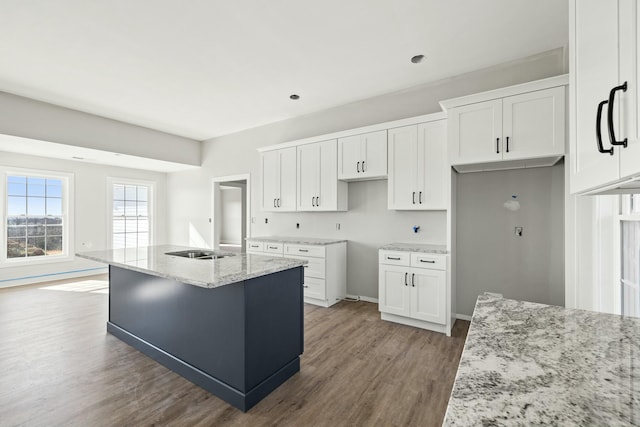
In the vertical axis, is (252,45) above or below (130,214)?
above

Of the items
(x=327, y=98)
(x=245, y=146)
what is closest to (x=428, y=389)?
(x=327, y=98)

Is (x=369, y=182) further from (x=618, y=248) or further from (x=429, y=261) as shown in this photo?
(x=618, y=248)

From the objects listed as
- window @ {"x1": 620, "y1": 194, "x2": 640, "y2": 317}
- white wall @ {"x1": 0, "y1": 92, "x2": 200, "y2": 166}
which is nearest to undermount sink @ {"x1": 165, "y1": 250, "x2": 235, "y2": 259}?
window @ {"x1": 620, "y1": 194, "x2": 640, "y2": 317}

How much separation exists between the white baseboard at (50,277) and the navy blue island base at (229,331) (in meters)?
4.36

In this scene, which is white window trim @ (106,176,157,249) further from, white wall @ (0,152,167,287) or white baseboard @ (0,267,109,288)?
white baseboard @ (0,267,109,288)

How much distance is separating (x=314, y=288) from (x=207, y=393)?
2135 millimetres

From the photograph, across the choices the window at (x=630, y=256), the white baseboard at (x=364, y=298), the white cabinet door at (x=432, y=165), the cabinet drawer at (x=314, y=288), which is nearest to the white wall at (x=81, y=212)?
the cabinet drawer at (x=314, y=288)

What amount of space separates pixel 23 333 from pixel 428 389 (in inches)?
164

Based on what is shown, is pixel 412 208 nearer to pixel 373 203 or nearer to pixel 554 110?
pixel 373 203

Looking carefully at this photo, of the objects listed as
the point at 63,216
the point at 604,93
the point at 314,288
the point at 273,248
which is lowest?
the point at 314,288

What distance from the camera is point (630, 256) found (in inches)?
65.2

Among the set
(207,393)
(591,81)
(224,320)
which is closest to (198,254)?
(224,320)

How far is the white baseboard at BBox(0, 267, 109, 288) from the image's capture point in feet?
16.6

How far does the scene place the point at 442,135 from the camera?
327cm
